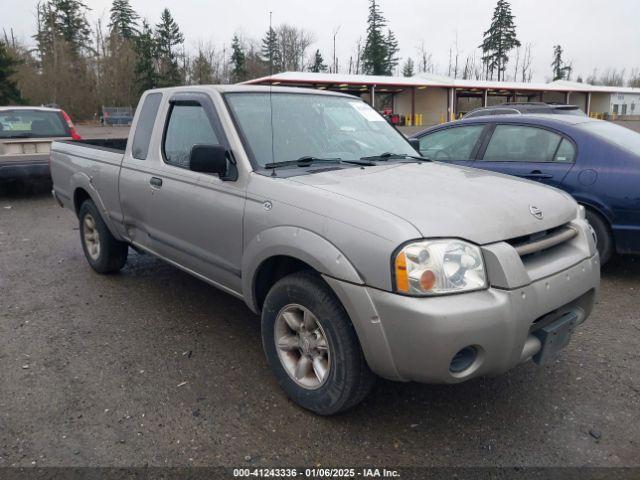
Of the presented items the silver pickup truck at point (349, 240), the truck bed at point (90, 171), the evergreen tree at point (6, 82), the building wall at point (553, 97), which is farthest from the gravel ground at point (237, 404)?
the building wall at point (553, 97)

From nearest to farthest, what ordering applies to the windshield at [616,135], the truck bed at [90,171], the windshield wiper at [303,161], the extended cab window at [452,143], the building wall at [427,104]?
the windshield wiper at [303,161] → the truck bed at [90,171] → the windshield at [616,135] → the extended cab window at [452,143] → the building wall at [427,104]

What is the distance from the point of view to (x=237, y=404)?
3162mm

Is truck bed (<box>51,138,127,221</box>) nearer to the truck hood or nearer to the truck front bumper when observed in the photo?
the truck hood

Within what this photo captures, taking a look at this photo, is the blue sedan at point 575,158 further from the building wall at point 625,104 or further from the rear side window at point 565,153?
the building wall at point 625,104

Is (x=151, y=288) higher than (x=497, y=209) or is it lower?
lower

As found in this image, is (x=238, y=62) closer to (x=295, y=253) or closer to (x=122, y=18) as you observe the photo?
(x=122, y=18)

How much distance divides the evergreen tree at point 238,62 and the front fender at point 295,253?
68483 mm

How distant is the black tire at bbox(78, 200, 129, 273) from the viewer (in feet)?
17.3

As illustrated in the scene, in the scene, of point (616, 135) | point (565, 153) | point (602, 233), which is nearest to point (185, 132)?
Answer: point (565, 153)

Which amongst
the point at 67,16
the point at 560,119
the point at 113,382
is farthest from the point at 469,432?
the point at 67,16

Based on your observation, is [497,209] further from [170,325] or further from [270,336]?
[170,325]

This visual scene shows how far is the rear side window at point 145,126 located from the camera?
4.43 meters

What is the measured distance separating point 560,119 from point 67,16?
73751 mm

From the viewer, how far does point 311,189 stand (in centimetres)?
296
